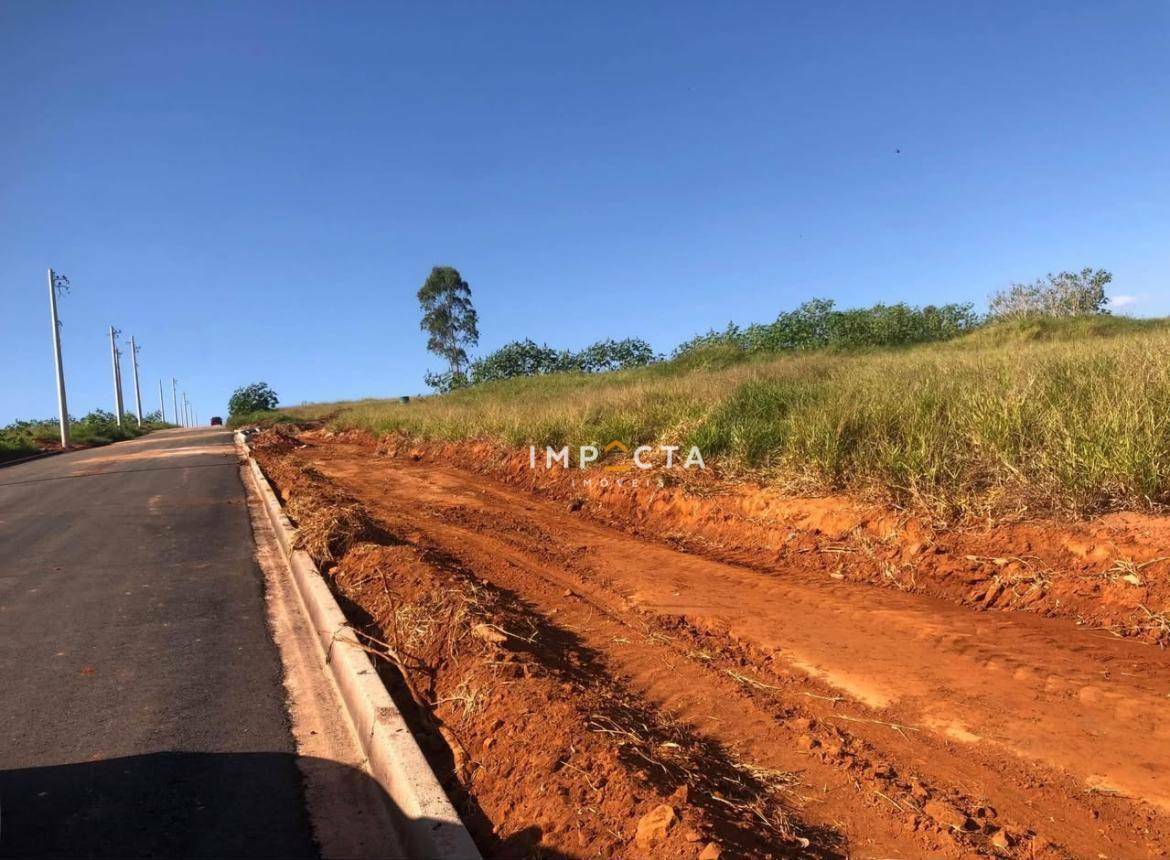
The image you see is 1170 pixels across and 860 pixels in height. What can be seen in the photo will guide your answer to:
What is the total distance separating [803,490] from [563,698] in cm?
425

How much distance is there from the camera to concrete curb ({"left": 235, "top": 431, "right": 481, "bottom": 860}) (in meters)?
2.48

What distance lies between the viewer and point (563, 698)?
3.44m

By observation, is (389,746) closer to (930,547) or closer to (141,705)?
(141,705)

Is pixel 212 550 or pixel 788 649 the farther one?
pixel 212 550

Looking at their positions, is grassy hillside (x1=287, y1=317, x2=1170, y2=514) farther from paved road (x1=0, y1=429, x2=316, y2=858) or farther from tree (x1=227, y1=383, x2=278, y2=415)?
tree (x1=227, y1=383, x2=278, y2=415)

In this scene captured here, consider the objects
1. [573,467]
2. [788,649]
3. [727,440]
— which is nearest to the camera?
[788,649]

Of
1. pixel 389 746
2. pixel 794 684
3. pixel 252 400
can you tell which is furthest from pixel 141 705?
pixel 252 400

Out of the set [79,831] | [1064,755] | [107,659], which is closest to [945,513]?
[1064,755]

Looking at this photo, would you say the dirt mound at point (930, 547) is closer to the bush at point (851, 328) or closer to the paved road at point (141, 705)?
the paved road at point (141, 705)

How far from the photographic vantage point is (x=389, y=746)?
9.95 ft

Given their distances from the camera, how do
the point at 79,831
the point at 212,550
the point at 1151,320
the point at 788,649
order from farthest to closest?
the point at 1151,320, the point at 212,550, the point at 788,649, the point at 79,831

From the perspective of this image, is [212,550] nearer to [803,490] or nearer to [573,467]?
[573,467]

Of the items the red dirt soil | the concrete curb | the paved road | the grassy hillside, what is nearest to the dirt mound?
the red dirt soil

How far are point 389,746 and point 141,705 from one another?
1708 millimetres
